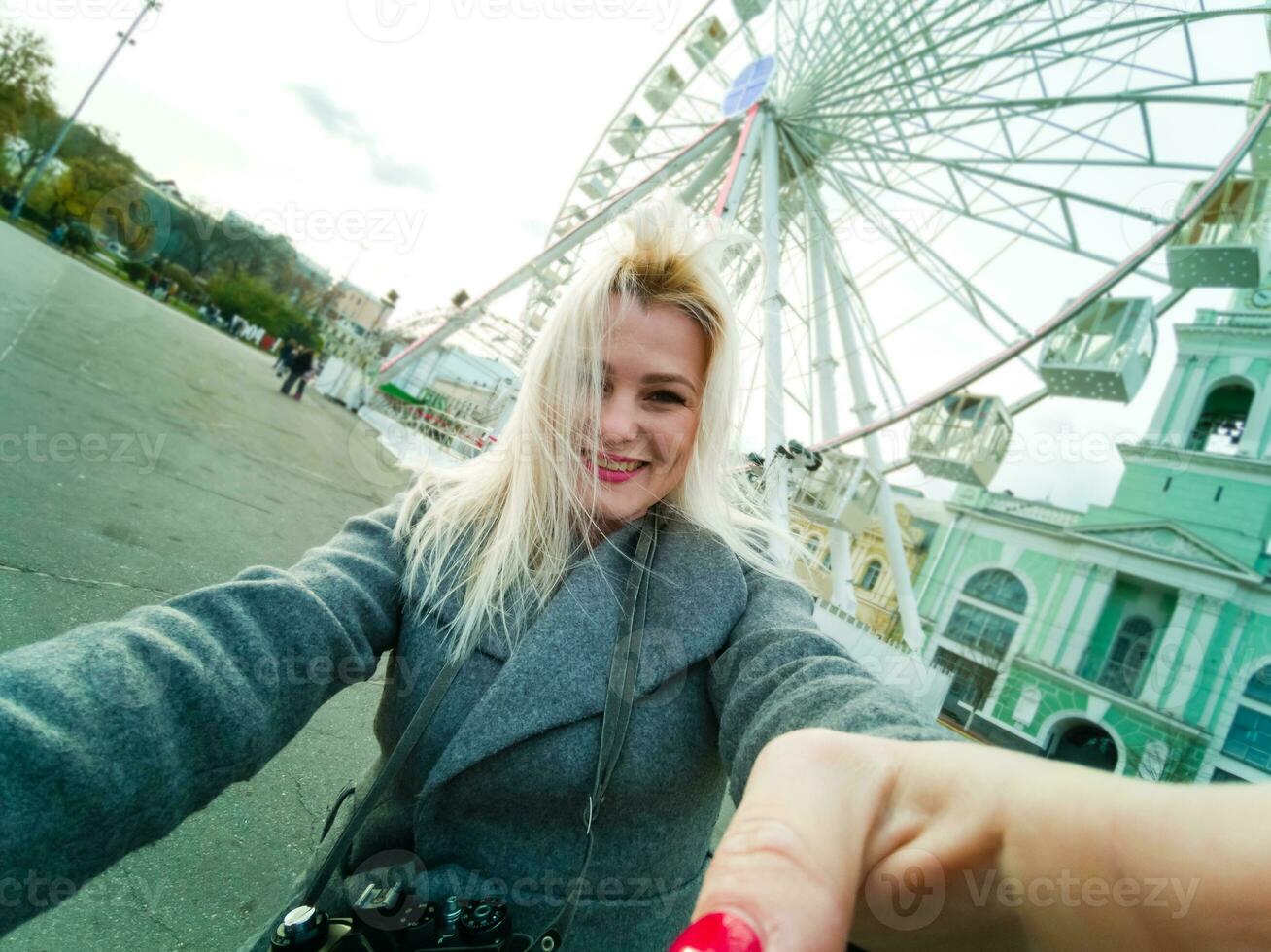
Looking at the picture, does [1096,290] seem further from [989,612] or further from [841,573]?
[989,612]

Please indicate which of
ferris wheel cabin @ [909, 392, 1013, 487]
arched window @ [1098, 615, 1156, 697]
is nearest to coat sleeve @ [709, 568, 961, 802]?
ferris wheel cabin @ [909, 392, 1013, 487]

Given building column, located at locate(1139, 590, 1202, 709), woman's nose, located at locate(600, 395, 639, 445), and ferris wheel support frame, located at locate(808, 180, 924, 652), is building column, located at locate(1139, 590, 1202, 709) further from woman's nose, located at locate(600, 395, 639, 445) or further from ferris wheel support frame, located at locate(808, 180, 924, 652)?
woman's nose, located at locate(600, 395, 639, 445)

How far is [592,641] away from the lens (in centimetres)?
126

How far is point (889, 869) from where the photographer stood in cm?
50

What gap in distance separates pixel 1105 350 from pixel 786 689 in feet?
30.8

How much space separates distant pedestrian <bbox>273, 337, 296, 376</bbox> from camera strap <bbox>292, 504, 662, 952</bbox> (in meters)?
15.6

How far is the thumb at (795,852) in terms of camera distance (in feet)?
1.26

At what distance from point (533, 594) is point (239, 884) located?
1173 mm

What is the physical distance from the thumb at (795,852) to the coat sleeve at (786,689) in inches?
9.1

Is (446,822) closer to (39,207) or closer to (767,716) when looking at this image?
(767,716)

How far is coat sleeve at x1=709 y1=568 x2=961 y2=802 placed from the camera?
31.6 inches

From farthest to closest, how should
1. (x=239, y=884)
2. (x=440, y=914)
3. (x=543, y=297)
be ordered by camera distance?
(x=543, y=297) < (x=239, y=884) < (x=440, y=914)

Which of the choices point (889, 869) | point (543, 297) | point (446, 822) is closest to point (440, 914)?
point (446, 822)

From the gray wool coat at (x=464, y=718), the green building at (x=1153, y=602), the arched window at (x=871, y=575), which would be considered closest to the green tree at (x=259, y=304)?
the arched window at (x=871, y=575)
